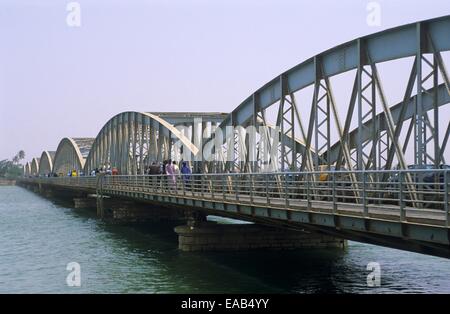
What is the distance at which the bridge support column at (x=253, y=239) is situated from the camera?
29.9m

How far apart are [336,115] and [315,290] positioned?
19.2 feet

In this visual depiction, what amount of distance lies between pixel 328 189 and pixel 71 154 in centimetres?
10062

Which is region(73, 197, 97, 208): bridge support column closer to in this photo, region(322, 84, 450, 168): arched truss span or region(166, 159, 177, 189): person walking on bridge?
region(166, 159, 177, 189): person walking on bridge

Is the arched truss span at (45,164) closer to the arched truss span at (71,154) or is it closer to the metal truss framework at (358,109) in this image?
the arched truss span at (71,154)

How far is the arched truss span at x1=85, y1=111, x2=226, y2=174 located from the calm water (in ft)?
41.8

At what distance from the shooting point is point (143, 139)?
58.4 m

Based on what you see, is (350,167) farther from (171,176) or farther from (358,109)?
(171,176)

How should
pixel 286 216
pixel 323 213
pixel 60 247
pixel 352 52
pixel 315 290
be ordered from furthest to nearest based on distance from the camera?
pixel 60 247, pixel 352 52, pixel 315 290, pixel 286 216, pixel 323 213

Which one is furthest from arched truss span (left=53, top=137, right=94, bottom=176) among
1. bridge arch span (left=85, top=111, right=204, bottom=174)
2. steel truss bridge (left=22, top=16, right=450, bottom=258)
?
steel truss bridge (left=22, top=16, right=450, bottom=258)

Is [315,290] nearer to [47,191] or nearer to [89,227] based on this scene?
[89,227]

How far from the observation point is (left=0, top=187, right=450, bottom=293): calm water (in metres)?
22.3

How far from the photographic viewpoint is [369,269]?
25.2 meters

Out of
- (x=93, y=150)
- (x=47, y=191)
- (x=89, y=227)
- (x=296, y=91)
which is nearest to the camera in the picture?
(x=296, y=91)

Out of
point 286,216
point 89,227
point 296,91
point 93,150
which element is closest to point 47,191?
point 93,150
